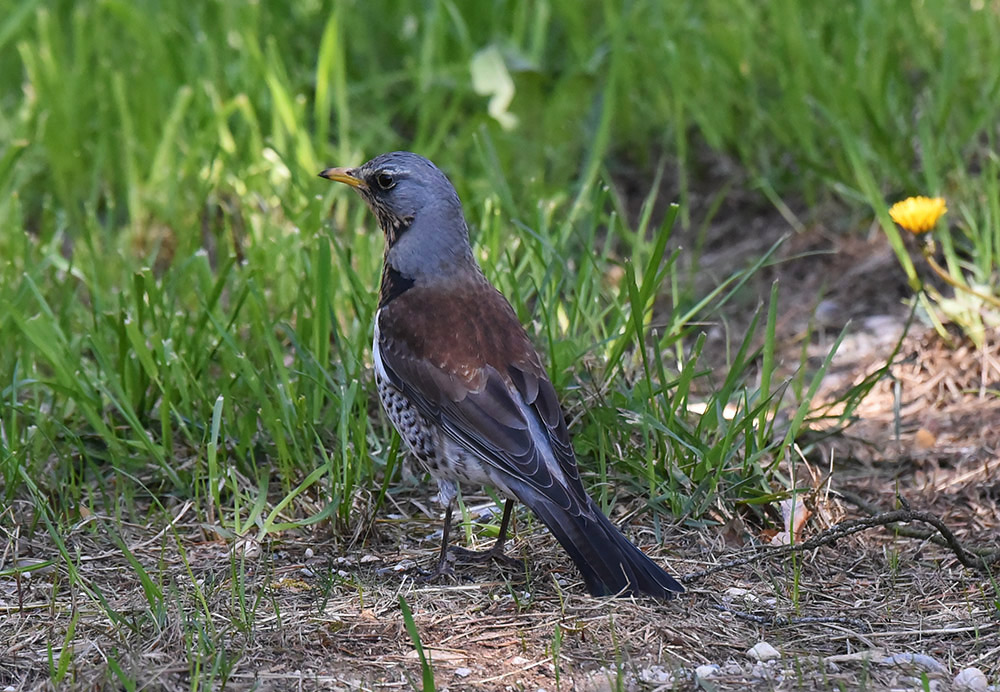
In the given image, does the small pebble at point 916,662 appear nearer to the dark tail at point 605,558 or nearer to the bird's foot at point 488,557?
the dark tail at point 605,558

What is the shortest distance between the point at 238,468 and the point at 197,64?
3292 millimetres

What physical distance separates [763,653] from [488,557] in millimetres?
928

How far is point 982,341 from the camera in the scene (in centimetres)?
495

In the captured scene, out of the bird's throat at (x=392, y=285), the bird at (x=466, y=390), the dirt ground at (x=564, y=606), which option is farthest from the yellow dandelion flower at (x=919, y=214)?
the bird's throat at (x=392, y=285)

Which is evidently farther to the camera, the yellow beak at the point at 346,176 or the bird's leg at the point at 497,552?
the yellow beak at the point at 346,176

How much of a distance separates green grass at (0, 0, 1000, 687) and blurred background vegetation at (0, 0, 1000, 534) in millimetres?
19

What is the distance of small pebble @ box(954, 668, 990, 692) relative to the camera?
3.11 m

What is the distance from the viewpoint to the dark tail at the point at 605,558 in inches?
137

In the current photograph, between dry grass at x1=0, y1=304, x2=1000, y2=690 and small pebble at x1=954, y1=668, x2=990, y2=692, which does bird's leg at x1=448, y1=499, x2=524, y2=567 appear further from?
small pebble at x1=954, y1=668, x2=990, y2=692

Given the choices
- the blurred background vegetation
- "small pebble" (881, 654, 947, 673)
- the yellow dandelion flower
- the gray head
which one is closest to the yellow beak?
the gray head

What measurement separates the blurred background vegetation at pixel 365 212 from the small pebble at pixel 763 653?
0.72 metres

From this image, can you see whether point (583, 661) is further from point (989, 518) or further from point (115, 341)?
point (115, 341)

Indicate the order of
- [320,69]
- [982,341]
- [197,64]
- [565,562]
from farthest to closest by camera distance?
[197,64] < [320,69] < [982,341] < [565,562]

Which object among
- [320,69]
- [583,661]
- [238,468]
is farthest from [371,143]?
[583,661]
